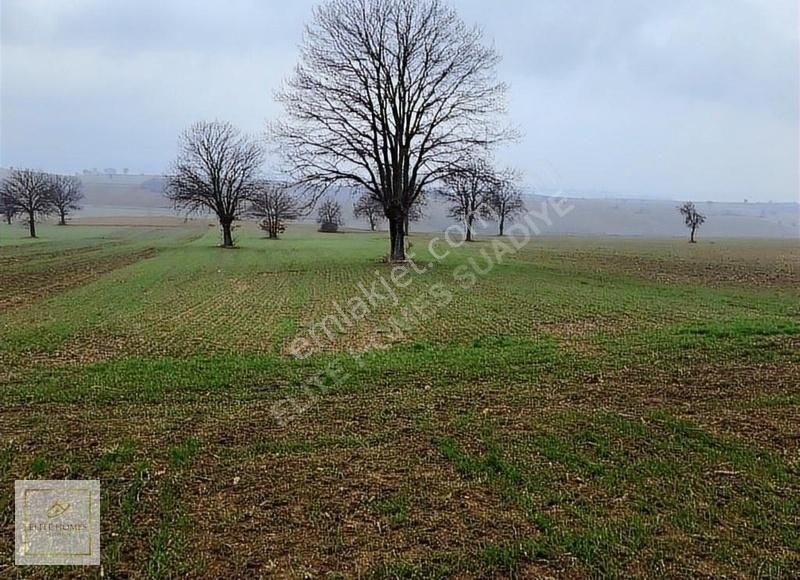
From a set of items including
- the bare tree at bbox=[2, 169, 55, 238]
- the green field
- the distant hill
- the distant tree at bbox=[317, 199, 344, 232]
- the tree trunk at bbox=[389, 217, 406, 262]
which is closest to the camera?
the green field

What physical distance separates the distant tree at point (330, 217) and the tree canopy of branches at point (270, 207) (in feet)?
57.4

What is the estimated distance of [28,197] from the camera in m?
65.4

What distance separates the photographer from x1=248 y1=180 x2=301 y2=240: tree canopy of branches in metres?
53.8

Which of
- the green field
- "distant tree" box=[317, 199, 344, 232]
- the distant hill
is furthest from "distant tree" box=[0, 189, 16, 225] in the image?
the green field

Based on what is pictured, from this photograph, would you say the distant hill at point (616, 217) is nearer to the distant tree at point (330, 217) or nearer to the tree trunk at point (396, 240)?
the distant tree at point (330, 217)

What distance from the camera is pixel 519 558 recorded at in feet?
13.0

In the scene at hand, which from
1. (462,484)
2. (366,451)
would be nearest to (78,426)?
(366,451)

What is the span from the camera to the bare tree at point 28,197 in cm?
6531

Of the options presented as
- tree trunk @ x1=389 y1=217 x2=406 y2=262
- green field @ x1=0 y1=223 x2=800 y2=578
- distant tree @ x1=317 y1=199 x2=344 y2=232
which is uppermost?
distant tree @ x1=317 y1=199 x2=344 y2=232

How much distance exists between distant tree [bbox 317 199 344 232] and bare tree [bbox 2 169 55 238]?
37213 millimetres

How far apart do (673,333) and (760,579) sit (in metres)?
8.75

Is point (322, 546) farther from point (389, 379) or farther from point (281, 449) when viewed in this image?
point (389, 379)

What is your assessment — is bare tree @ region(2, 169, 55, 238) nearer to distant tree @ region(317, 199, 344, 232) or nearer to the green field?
distant tree @ region(317, 199, 344, 232)

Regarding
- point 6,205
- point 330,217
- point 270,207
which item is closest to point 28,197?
point 6,205
